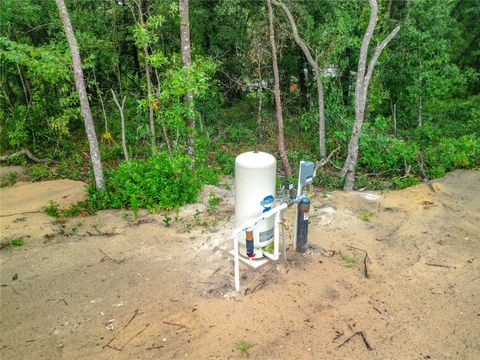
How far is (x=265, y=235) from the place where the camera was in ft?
16.6

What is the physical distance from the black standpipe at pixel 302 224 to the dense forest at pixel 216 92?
9.03 ft

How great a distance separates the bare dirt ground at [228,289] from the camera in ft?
12.7

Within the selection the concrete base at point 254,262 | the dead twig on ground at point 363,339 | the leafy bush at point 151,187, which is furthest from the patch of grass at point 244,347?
the leafy bush at point 151,187

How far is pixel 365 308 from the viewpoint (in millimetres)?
4379

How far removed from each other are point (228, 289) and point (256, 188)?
142 cm

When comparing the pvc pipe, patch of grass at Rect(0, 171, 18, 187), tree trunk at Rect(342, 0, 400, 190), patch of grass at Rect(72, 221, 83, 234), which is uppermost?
tree trunk at Rect(342, 0, 400, 190)

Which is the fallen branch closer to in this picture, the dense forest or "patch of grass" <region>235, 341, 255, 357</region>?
the dense forest

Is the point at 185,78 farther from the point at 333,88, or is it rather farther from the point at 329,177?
the point at 333,88

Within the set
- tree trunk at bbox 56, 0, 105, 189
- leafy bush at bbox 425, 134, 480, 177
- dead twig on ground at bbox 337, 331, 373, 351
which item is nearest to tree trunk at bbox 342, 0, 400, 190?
leafy bush at bbox 425, 134, 480, 177

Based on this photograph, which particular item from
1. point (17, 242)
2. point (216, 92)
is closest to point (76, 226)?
point (17, 242)

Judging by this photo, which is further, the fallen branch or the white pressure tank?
the fallen branch

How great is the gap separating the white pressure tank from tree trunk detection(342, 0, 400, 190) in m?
3.70

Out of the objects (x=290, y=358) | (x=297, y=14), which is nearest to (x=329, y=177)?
(x=297, y=14)

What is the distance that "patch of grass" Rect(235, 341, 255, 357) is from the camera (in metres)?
3.74
